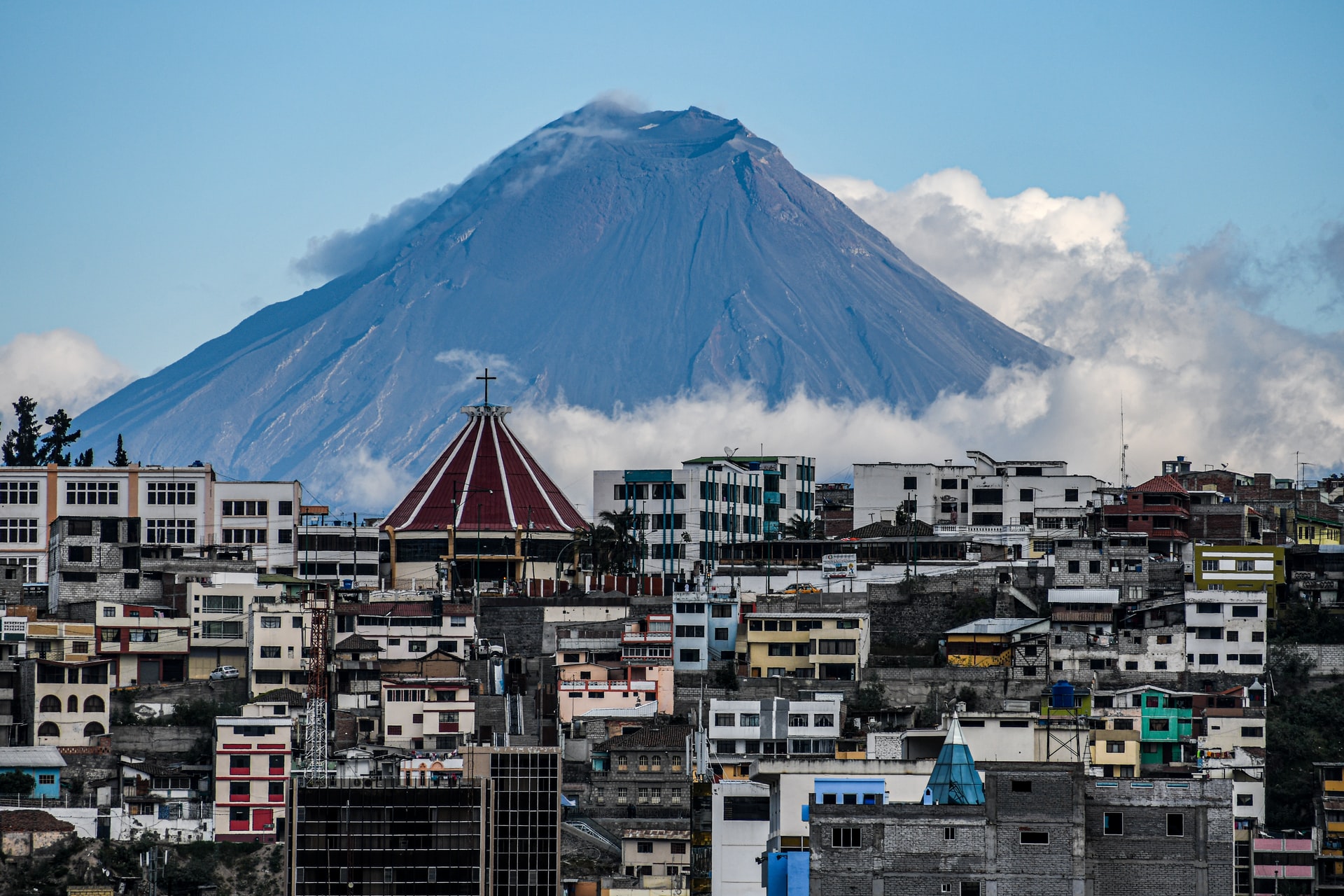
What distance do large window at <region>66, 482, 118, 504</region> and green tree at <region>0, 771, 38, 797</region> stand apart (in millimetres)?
30381

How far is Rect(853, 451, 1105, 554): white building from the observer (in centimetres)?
10319

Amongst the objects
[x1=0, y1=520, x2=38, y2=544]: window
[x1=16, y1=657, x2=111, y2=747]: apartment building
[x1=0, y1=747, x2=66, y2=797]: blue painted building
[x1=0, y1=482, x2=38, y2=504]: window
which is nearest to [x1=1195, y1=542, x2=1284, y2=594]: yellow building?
[x1=16, y1=657, x2=111, y2=747]: apartment building

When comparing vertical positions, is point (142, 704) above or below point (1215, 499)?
below

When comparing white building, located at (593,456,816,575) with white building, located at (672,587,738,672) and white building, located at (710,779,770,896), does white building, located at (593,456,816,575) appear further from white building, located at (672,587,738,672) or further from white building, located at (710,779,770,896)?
white building, located at (710,779,770,896)

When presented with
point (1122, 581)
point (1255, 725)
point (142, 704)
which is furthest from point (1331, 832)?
point (142, 704)

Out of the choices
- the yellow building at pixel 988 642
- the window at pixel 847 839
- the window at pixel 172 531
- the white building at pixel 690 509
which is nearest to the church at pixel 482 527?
the white building at pixel 690 509

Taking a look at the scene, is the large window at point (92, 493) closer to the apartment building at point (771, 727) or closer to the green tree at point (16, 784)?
the green tree at point (16, 784)

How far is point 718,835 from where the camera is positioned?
59.3 metres

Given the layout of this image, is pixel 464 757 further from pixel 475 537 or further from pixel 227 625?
pixel 475 537

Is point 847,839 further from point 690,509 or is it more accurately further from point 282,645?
point 690,509

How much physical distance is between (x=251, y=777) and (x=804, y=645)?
65.0ft

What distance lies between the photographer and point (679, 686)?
81.5 meters

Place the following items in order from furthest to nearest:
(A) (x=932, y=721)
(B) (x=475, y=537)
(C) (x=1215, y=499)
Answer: (B) (x=475, y=537)
(C) (x=1215, y=499)
(A) (x=932, y=721)

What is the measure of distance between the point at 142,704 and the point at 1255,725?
33.4m
